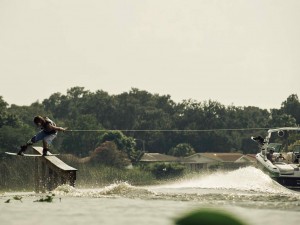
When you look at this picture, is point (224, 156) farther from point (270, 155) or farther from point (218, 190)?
point (218, 190)

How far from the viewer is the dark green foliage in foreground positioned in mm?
7250

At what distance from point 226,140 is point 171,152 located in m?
13.4

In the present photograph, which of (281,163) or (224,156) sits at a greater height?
(224,156)

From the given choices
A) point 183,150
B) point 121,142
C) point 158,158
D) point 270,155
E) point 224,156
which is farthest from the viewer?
point 183,150

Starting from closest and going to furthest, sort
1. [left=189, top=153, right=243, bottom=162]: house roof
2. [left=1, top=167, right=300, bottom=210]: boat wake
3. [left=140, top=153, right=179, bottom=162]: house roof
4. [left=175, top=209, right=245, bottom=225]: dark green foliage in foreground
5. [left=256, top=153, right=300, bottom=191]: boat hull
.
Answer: [left=175, top=209, right=245, bottom=225]: dark green foliage in foreground < [left=1, top=167, right=300, bottom=210]: boat wake < [left=256, top=153, right=300, bottom=191]: boat hull < [left=140, top=153, right=179, bottom=162]: house roof < [left=189, top=153, right=243, bottom=162]: house roof

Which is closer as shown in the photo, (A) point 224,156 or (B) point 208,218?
(B) point 208,218

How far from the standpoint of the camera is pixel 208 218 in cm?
728

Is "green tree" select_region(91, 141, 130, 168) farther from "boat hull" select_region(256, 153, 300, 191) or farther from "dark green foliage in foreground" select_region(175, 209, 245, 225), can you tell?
"dark green foliage in foreground" select_region(175, 209, 245, 225)

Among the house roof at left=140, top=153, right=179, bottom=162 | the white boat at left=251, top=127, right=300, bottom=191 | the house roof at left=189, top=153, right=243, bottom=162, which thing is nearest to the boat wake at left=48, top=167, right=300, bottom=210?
the white boat at left=251, top=127, right=300, bottom=191

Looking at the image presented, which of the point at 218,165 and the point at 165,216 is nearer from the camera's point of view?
the point at 165,216

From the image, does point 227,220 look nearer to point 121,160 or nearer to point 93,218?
point 93,218

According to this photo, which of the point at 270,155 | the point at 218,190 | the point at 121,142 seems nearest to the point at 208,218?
the point at 218,190

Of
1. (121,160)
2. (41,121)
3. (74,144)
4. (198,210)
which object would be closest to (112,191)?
(41,121)

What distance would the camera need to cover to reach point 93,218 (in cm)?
1631
